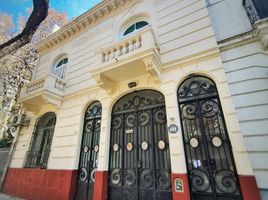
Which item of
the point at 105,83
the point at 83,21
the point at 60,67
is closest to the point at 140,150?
the point at 105,83

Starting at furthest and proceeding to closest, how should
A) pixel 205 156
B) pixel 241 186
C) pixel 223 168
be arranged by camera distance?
1. pixel 205 156
2. pixel 223 168
3. pixel 241 186

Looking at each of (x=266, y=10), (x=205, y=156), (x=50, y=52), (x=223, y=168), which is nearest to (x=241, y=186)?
(x=223, y=168)

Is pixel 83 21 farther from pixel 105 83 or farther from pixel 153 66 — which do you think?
pixel 153 66

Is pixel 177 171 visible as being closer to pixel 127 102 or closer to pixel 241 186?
pixel 241 186

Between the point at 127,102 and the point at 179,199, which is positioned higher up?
the point at 127,102

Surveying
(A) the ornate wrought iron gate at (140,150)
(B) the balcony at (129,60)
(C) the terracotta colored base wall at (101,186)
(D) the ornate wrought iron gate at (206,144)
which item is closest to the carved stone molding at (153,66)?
(B) the balcony at (129,60)

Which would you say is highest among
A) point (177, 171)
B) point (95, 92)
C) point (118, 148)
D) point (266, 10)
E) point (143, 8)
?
point (143, 8)

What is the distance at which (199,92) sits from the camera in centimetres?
438

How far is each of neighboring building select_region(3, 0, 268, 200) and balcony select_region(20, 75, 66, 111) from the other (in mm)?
50

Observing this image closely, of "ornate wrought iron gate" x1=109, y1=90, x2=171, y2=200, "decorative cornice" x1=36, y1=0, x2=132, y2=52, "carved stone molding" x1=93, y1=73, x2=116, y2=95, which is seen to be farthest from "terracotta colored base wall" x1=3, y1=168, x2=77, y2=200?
"decorative cornice" x1=36, y1=0, x2=132, y2=52

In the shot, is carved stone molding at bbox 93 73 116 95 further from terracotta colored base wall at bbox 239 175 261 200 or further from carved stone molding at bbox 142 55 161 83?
terracotta colored base wall at bbox 239 175 261 200

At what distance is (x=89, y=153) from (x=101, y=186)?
4.39 feet

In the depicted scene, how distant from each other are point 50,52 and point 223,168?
33.4 ft

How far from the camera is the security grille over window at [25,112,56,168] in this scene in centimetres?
661
